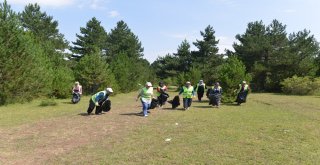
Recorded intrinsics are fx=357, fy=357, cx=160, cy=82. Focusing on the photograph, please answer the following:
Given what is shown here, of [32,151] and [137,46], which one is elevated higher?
[137,46]

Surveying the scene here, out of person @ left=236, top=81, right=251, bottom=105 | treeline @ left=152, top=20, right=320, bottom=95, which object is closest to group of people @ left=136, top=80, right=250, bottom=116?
person @ left=236, top=81, right=251, bottom=105

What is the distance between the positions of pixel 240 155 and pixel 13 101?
19.5 metres

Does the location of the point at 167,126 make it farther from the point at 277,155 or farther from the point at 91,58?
the point at 91,58

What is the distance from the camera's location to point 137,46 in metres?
→ 79.3

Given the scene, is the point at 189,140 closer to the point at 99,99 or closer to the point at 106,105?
the point at 99,99

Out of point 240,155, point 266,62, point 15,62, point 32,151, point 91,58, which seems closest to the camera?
point 240,155

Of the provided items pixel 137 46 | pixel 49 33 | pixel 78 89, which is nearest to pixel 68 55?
pixel 49 33

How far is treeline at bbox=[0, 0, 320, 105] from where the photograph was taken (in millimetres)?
24547

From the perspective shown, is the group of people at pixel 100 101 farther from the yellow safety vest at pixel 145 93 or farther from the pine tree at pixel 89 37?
the pine tree at pixel 89 37

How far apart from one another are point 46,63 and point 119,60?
15.3m

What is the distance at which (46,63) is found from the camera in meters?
31.2

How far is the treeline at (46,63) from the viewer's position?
2411 cm

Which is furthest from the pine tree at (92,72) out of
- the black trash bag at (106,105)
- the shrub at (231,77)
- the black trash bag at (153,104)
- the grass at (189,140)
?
the grass at (189,140)

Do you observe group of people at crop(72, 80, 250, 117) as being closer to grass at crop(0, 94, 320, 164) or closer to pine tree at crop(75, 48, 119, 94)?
grass at crop(0, 94, 320, 164)
